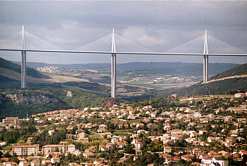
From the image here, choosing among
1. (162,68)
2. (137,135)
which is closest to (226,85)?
(137,135)

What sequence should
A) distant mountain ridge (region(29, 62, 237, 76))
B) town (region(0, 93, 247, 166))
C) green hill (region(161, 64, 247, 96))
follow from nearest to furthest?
1. town (region(0, 93, 247, 166))
2. green hill (region(161, 64, 247, 96))
3. distant mountain ridge (region(29, 62, 237, 76))

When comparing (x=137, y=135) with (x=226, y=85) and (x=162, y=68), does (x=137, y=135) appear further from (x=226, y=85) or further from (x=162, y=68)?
(x=162, y=68)

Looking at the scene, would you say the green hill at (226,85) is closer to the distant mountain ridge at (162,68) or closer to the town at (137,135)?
the town at (137,135)

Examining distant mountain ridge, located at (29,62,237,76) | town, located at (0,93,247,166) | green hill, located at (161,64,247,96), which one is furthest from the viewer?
distant mountain ridge, located at (29,62,237,76)

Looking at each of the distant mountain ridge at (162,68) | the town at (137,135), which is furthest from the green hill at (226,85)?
the distant mountain ridge at (162,68)

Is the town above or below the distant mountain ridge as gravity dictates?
below

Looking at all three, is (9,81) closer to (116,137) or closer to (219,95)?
(219,95)

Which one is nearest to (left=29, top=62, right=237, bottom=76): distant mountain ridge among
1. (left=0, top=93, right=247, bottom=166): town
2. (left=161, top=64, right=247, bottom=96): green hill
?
(left=161, top=64, right=247, bottom=96): green hill

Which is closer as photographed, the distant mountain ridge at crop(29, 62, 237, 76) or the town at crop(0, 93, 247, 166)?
the town at crop(0, 93, 247, 166)

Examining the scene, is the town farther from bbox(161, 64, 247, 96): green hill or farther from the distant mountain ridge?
the distant mountain ridge
